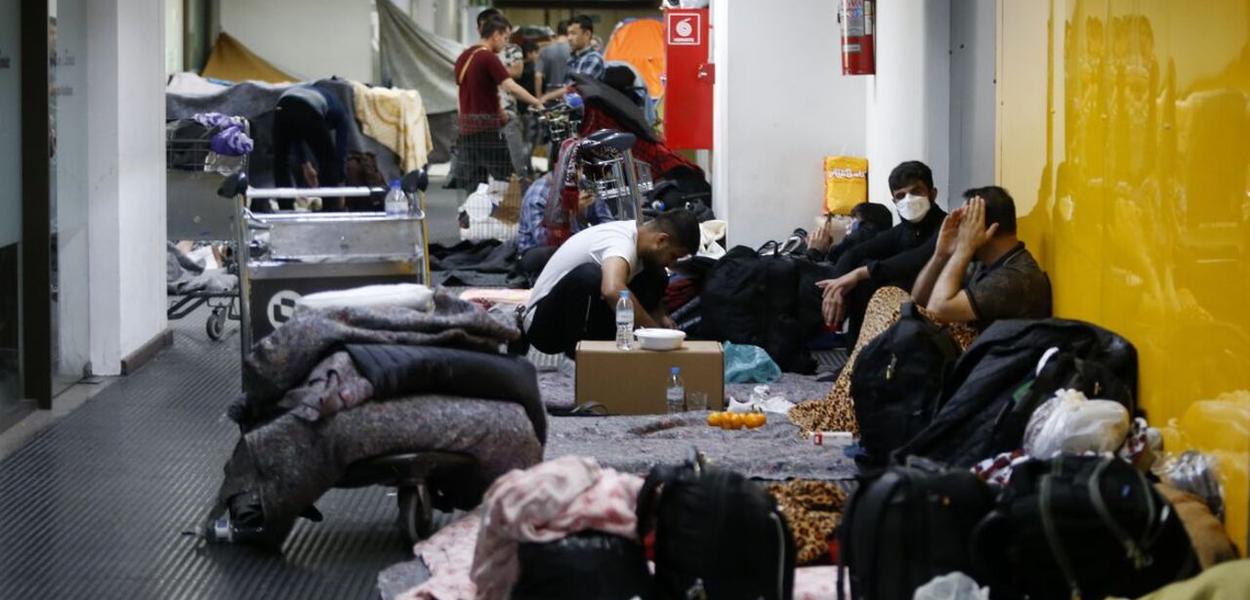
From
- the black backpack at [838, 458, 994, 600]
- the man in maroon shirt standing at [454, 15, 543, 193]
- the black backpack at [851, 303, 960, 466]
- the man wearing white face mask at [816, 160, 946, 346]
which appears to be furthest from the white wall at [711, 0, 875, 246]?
the black backpack at [838, 458, 994, 600]

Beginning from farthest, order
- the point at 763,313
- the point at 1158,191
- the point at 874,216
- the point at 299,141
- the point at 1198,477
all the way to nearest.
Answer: the point at 299,141, the point at 874,216, the point at 763,313, the point at 1158,191, the point at 1198,477

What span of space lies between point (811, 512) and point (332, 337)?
154 centimetres

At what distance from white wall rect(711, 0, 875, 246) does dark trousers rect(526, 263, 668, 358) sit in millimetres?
4028

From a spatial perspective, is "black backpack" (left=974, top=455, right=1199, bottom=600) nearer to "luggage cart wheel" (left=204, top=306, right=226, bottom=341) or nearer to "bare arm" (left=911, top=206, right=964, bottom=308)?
"bare arm" (left=911, top=206, right=964, bottom=308)

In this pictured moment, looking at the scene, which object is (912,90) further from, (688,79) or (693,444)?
(688,79)

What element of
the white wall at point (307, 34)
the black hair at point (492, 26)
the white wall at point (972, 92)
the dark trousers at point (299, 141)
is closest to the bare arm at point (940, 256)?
the white wall at point (972, 92)

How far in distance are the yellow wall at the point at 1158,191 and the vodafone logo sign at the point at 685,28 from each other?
776cm

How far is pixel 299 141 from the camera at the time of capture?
14250mm

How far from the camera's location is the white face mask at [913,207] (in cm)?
877

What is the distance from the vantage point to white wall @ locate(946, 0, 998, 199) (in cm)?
881

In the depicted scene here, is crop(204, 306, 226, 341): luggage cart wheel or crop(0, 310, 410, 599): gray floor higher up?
crop(204, 306, 226, 341): luggage cart wheel

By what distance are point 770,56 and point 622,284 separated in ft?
15.9

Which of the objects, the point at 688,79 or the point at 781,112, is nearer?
the point at 781,112

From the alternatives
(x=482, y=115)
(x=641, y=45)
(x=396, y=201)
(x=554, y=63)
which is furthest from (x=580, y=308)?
(x=641, y=45)
